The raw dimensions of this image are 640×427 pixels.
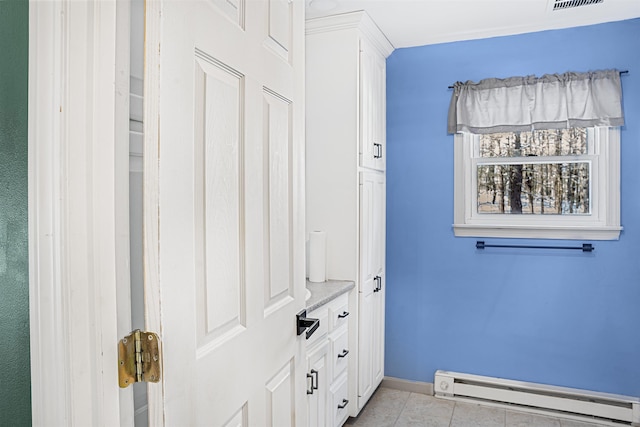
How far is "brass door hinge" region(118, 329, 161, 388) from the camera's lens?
83 cm

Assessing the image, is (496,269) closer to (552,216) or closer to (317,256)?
(552,216)

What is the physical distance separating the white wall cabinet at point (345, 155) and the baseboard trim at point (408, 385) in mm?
440

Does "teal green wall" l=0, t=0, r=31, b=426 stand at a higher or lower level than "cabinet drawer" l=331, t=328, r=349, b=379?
higher

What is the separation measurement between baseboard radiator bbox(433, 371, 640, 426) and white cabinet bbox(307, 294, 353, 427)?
824 mm

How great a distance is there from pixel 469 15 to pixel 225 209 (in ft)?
7.60

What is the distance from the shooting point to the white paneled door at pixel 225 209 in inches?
32.9

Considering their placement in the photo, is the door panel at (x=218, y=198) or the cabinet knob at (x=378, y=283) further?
the cabinet knob at (x=378, y=283)

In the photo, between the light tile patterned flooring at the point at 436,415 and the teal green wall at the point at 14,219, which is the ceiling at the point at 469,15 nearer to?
the teal green wall at the point at 14,219

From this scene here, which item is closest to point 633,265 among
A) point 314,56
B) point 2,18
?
point 314,56

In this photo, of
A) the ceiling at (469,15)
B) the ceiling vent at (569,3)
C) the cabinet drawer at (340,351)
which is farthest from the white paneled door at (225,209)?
the ceiling vent at (569,3)

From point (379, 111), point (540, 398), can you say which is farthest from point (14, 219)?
point (540, 398)

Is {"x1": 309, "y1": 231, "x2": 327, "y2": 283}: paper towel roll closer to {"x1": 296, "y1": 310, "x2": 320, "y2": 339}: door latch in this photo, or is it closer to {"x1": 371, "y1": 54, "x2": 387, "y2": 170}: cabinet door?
{"x1": 371, "y1": 54, "x2": 387, "y2": 170}: cabinet door

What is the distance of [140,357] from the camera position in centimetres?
84

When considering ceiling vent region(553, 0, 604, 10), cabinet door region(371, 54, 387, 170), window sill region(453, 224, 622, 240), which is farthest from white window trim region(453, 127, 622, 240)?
ceiling vent region(553, 0, 604, 10)
